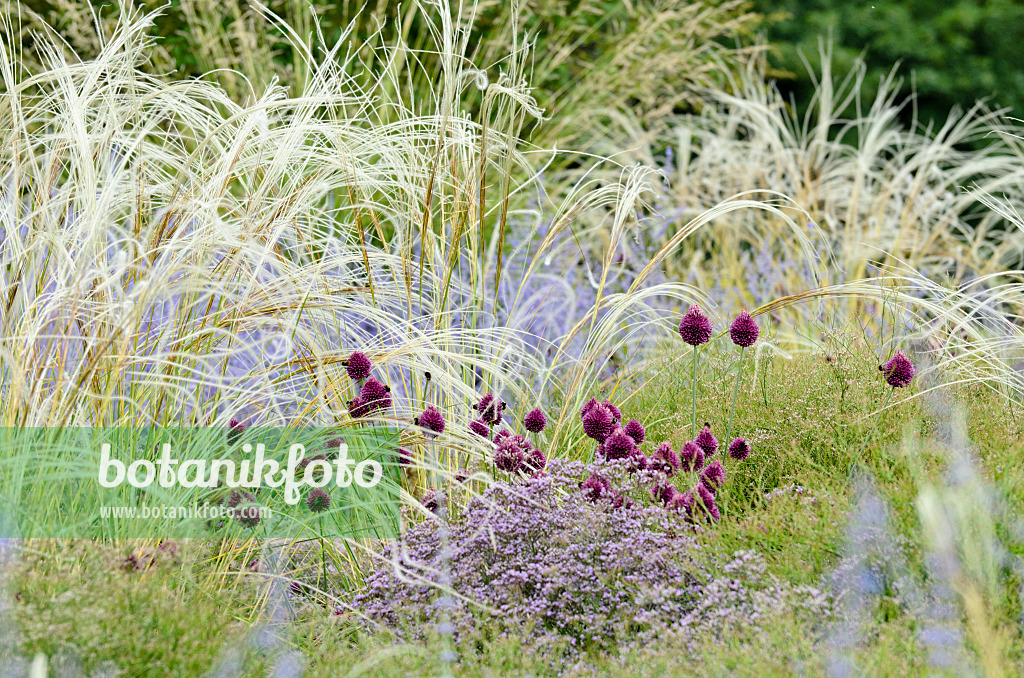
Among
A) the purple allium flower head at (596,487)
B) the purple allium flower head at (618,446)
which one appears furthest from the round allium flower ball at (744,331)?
the purple allium flower head at (596,487)

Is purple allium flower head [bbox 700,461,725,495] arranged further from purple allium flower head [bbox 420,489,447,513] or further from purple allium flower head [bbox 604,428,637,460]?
purple allium flower head [bbox 420,489,447,513]

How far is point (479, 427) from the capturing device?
2.68 m

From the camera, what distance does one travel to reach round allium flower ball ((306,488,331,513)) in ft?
8.08

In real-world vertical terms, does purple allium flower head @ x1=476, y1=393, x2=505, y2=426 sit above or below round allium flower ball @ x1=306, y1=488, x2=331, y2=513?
above

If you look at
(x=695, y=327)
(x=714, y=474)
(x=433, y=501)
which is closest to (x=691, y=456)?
(x=714, y=474)

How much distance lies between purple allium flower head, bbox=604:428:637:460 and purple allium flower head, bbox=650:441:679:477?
0.06 meters

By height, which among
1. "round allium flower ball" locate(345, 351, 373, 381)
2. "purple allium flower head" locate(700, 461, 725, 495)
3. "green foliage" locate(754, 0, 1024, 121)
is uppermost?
"green foliage" locate(754, 0, 1024, 121)

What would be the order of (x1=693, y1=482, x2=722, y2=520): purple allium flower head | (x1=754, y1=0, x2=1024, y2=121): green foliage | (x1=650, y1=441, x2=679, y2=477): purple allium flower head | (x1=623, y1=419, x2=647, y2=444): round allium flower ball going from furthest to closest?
(x1=754, y1=0, x2=1024, y2=121): green foliage
(x1=623, y1=419, x2=647, y2=444): round allium flower ball
(x1=650, y1=441, x2=679, y2=477): purple allium flower head
(x1=693, y1=482, x2=722, y2=520): purple allium flower head

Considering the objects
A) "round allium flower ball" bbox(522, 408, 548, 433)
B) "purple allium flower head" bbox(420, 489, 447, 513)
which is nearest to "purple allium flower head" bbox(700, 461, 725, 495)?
"round allium flower ball" bbox(522, 408, 548, 433)

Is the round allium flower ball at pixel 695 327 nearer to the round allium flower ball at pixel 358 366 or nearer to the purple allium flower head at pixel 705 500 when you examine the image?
the purple allium flower head at pixel 705 500

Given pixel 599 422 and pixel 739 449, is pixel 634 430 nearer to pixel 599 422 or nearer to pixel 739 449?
pixel 599 422

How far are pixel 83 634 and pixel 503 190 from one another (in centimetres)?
165

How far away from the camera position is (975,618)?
1839 mm

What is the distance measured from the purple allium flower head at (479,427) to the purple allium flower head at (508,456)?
18cm
